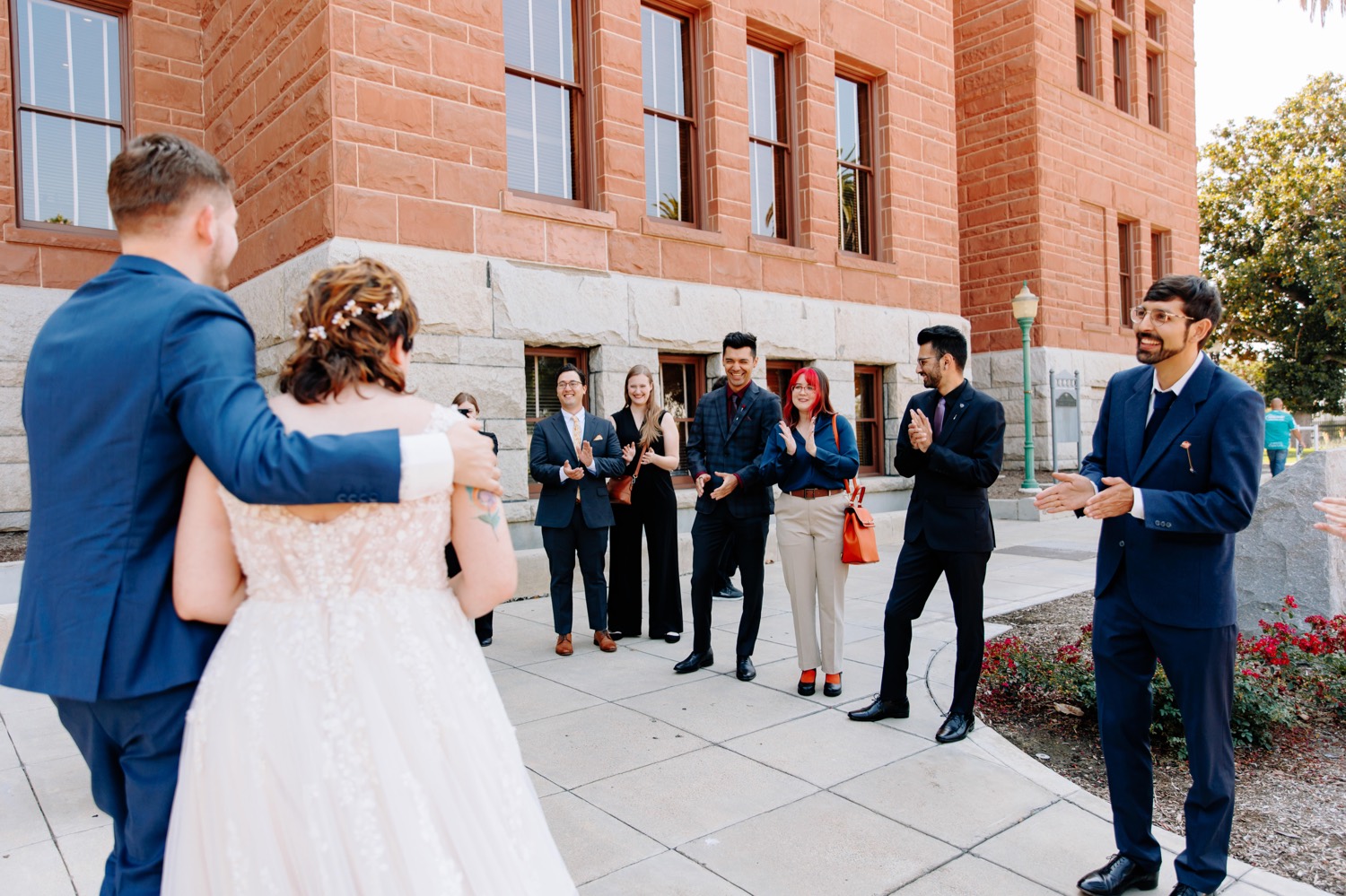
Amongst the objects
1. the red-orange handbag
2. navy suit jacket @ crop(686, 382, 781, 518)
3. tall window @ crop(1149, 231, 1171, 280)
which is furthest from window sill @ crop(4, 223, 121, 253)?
tall window @ crop(1149, 231, 1171, 280)

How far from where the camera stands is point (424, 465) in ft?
6.03

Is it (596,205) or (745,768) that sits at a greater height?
(596,205)

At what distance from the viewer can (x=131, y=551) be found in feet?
5.89

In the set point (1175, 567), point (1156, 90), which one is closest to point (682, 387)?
point (1175, 567)

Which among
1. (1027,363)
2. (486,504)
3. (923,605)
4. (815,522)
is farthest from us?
(1027,363)

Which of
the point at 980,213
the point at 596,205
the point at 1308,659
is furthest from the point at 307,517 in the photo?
the point at 980,213

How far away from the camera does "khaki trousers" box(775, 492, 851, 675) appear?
5449 mm

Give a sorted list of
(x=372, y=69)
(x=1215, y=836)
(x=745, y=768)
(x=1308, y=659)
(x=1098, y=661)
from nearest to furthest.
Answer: (x=1215, y=836), (x=1098, y=661), (x=745, y=768), (x=1308, y=659), (x=372, y=69)

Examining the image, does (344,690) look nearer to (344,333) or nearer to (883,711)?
(344,333)

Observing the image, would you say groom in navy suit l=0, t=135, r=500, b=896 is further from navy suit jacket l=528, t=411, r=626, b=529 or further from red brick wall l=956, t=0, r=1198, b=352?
red brick wall l=956, t=0, r=1198, b=352

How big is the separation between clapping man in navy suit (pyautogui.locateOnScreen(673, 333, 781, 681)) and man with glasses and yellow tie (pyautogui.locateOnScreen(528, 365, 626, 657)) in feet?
3.06

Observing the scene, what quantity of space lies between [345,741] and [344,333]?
34.1 inches

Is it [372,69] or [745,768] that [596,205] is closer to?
[372,69]

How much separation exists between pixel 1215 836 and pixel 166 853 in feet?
10.4
